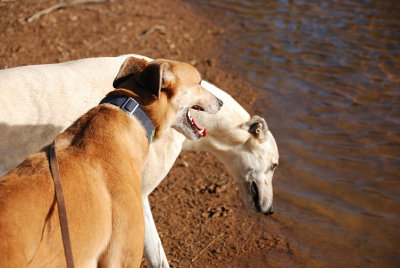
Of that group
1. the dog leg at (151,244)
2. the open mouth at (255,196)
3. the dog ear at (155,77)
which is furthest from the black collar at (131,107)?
the open mouth at (255,196)

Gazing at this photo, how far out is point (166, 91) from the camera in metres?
3.86

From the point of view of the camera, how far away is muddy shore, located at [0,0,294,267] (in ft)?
18.8

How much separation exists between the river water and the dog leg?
4.81ft

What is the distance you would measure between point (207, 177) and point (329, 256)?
1864 millimetres

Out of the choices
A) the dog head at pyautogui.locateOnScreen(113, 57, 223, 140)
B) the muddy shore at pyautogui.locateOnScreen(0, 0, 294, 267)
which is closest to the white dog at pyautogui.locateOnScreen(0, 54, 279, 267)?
the muddy shore at pyautogui.locateOnScreen(0, 0, 294, 267)

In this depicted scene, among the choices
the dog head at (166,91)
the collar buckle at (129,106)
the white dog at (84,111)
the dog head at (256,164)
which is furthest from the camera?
the dog head at (256,164)

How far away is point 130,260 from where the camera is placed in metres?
3.18

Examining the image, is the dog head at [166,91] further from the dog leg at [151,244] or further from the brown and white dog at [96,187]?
the dog leg at [151,244]

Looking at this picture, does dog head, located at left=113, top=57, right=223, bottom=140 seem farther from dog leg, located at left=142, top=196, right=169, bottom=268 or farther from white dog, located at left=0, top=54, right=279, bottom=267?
dog leg, located at left=142, top=196, right=169, bottom=268

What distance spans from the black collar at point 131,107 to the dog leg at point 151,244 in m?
1.39

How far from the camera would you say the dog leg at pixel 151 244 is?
4.84m

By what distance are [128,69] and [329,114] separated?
5.12 metres

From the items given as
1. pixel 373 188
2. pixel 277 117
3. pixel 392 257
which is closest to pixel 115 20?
pixel 277 117

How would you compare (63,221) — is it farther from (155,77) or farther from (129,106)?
(155,77)
